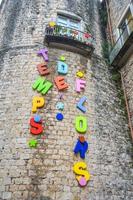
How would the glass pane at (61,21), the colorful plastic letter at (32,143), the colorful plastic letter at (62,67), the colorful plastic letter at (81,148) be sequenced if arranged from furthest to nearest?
the glass pane at (61,21) → the colorful plastic letter at (62,67) → the colorful plastic letter at (81,148) → the colorful plastic letter at (32,143)

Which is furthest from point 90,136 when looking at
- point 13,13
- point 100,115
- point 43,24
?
point 13,13

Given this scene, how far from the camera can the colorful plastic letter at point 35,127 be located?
319 inches

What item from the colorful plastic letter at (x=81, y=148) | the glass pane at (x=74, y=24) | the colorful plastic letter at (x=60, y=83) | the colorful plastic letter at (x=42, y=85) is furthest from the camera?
the glass pane at (x=74, y=24)

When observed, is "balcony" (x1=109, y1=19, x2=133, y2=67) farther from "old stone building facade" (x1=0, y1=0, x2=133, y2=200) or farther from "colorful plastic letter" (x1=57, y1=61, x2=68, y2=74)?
"colorful plastic letter" (x1=57, y1=61, x2=68, y2=74)

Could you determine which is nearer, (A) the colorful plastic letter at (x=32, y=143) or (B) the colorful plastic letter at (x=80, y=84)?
(A) the colorful plastic letter at (x=32, y=143)

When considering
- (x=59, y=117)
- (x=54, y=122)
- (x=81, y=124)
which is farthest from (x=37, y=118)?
(x=81, y=124)

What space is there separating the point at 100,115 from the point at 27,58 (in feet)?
10.2

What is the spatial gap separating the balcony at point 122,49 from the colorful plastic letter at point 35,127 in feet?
13.7

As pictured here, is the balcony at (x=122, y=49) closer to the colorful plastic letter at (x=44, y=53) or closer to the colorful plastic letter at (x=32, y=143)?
the colorful plastic letter at (x=44, y=53)

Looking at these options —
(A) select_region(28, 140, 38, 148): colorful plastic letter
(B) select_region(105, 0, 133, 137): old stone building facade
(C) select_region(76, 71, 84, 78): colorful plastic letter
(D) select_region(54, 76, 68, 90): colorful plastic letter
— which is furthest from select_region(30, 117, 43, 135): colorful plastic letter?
(B) select_region(105, 0, 133, 137): old stone building facade

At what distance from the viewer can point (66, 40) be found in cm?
1031

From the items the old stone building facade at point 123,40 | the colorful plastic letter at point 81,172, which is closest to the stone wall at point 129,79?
the old stone building facade at point 123,40

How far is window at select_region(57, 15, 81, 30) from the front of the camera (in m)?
11.6

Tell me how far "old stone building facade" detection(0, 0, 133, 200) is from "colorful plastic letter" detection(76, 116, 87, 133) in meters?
0.14
